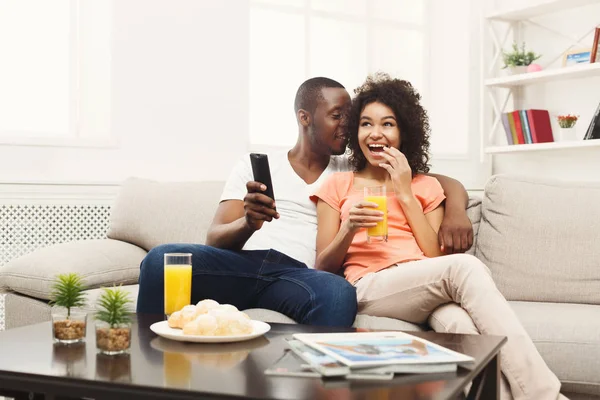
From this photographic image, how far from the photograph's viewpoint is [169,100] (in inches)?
144

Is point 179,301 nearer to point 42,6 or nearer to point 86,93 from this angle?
point 86,93

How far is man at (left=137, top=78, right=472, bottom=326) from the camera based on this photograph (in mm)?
2025

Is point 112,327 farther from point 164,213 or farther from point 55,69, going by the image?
point 55,69

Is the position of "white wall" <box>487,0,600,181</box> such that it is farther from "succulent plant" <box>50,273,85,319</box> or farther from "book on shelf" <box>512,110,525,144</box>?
"succulent plant" <box>50,273,85,319</box>

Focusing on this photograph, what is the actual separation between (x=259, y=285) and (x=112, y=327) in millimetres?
868

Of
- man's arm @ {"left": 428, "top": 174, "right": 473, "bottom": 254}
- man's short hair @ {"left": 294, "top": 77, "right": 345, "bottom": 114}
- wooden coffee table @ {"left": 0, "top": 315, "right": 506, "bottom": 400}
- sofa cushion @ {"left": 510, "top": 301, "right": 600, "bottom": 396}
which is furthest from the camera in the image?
man's short hair @ {"left": 294, "top": 77, "right": 345, "bottom": 114}

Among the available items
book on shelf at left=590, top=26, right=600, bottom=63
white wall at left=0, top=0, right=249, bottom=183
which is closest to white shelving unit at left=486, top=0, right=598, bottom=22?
book on shelf at left=590, top=26, right=600, bottom=63

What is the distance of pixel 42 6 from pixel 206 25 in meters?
0.81

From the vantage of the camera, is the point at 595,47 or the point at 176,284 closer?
the point at 176,284

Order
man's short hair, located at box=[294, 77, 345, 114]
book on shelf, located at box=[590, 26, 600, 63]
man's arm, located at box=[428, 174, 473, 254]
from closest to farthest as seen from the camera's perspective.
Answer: man's arm, located at box=[428, 174, 473, 254] → man's short hair, located at box=[294, 77, 345, 114] → book on shelf, located at box=[590, 26, 600, 63]

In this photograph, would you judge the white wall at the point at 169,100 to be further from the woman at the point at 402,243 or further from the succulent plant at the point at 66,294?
the succulent plant at the point at 66,294

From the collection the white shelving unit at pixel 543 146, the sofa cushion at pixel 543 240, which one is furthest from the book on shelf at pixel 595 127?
the sofa cushion at pixel 543 240

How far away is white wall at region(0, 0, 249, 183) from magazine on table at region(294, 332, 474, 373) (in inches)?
95.1

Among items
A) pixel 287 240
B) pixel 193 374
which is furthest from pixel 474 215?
pixel 193 374
